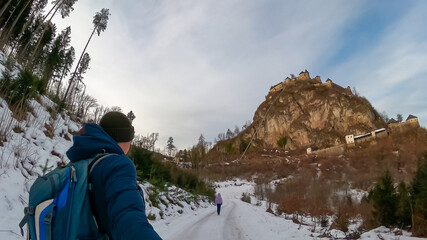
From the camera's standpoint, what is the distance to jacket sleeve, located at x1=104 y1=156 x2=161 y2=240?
96 centimetres

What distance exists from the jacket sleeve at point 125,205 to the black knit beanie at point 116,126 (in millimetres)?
374

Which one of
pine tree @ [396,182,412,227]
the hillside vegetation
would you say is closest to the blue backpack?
pine tree @ [396,182,412,227]

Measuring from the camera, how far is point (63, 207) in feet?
3.37

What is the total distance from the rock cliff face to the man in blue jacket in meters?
103

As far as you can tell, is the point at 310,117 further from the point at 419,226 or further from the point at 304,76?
the point at 419,226

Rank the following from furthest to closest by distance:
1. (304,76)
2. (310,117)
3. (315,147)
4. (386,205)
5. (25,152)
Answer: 1. (304,76)
2. (310,117)
3. (315,147)
4. (386,205)
5. (25,152)

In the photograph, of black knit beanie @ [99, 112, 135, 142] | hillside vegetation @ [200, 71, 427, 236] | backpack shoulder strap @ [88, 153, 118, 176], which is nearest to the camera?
backpack shoulder strap @ [88, 153, 118, 176]

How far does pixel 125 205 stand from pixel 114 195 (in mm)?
72

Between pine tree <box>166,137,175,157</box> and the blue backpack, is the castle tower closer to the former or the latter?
pine tree <box>166,137,175,157</box>

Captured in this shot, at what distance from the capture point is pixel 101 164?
1.12 metres

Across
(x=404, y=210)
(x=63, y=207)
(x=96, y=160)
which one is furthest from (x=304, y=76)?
(x=63, y=207)

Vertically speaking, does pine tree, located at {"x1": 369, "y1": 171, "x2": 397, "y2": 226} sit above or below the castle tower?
below

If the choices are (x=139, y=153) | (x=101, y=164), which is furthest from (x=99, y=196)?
(x=139, y=153)

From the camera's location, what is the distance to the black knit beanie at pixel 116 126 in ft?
4.87
